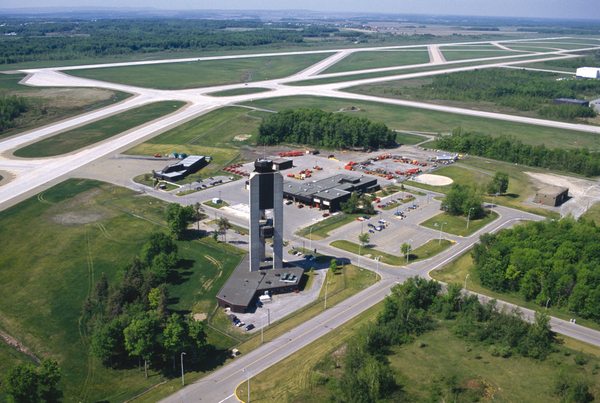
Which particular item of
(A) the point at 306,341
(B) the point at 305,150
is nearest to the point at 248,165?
(B) the point at 305,150

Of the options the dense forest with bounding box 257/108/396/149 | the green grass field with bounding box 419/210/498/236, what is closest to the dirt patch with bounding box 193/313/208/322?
the green grass field with bounding box 419/210/498/236

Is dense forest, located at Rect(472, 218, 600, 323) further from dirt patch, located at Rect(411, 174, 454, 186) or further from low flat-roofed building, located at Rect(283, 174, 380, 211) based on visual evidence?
dirt patch, located at Rect(411, 174, 454, 186)

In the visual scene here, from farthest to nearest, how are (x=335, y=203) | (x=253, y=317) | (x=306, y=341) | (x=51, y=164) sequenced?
1. (x=51, y=164)
2. (x=335, y=203)
3. (x=253, y=317)
4. (x=306, y=341)

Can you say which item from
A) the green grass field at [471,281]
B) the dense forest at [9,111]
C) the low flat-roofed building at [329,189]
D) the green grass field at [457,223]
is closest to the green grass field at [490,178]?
the green grass field at [457,223]

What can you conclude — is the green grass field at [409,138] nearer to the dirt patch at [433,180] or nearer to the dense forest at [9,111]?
the dirt patch at [433,180]

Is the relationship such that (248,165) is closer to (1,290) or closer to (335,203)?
(335,203)

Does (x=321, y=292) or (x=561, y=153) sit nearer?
(x=321, y=292)
